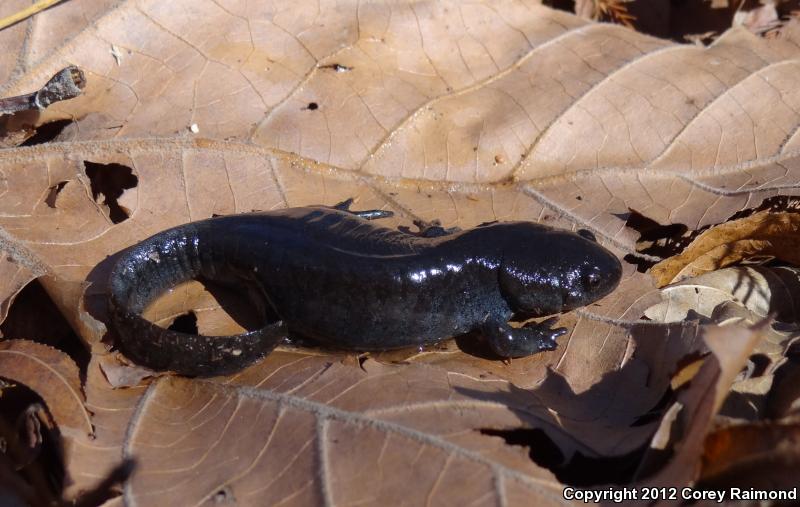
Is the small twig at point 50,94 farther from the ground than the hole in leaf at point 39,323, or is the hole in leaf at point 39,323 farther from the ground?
the small twig at point 50,94

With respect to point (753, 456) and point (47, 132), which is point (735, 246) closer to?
point (753, 456)

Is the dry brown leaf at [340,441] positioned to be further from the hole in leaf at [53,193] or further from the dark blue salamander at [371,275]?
the hole in leaf at [53,193]

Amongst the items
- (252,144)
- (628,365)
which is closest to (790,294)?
(628,365)

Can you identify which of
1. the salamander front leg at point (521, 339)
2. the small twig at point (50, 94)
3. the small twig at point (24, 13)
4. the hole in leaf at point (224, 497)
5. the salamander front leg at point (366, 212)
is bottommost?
the hole in leaf at point (224, 497)

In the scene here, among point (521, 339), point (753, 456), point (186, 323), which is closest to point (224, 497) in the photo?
point (186, 323)

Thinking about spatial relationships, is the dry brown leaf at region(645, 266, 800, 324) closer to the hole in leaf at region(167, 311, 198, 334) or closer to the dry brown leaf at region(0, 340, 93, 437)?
the hole in leaf at region(167, 311, 198, 334)

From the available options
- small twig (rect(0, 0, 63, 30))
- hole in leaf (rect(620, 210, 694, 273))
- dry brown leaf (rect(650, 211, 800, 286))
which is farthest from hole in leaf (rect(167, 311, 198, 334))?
dry brown leaf (rect(650, 211, 800, 286))

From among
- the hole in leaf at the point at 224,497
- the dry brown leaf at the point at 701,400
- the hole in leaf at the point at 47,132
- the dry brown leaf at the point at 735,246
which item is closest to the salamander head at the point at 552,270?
the dry brown leaf at the point at 735,246
